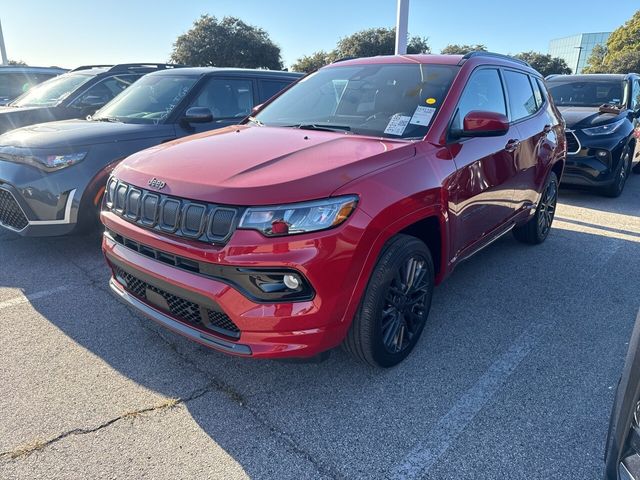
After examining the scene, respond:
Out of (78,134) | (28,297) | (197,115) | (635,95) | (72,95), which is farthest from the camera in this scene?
(635,95)

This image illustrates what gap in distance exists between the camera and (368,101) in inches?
131

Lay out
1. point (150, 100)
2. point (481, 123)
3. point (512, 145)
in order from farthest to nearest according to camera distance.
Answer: point (150, 100), point (512, 145), point (481, 123)

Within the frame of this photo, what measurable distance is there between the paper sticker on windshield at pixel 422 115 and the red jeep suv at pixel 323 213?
0.04ft

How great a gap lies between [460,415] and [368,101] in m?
2.16

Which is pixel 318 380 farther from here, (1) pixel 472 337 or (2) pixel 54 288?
(2) pixel 54 288

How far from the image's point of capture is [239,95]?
5629mm

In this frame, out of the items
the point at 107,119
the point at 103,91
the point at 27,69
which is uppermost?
the point at 27,69

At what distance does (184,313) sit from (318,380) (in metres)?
0.88

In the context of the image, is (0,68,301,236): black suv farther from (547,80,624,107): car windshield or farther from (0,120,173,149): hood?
(547,80,624,107): car windshield

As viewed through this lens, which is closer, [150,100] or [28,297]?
[28,297]

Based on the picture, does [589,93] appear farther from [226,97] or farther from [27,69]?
[27,69]

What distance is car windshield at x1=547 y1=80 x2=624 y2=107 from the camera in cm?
795

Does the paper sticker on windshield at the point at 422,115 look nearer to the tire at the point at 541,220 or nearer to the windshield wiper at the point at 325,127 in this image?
the windshield wiper at the point at 325,127

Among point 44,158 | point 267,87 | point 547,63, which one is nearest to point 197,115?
point 44,158
